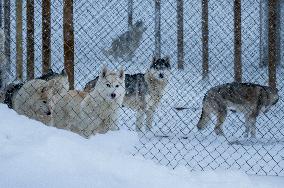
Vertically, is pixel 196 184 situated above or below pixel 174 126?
above

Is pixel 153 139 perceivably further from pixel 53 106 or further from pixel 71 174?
pixel 71 174

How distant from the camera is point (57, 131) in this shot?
11.8 feet

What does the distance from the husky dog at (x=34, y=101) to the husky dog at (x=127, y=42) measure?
7.32 meters

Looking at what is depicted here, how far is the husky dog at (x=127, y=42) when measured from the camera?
13.2 metres

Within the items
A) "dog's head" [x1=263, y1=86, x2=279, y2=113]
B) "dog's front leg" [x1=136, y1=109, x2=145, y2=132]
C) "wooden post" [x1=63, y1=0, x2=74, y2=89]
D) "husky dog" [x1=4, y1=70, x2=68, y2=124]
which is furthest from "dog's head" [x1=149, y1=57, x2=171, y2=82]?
"wooden post" [x1=63, y1=0, x2=74, y2=89]

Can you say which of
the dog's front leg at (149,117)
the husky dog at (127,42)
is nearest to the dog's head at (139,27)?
the husky dog at (127,42)

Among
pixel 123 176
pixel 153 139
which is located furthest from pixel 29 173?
pixel 153 139

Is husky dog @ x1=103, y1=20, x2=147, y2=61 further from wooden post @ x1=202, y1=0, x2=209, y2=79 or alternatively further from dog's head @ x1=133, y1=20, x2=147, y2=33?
wooden post @ x1=202, y1=0, x2=209, y2=79

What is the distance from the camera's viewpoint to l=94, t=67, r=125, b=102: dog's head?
5602 millimetres

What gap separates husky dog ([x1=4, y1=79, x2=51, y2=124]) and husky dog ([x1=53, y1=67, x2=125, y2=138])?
0.20 metres

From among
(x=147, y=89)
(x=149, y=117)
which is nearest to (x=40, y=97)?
(x=149, y=117)

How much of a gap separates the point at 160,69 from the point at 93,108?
287 centimetres

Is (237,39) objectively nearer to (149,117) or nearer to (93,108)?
(149,117)

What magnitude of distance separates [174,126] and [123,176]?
4.22 metres
